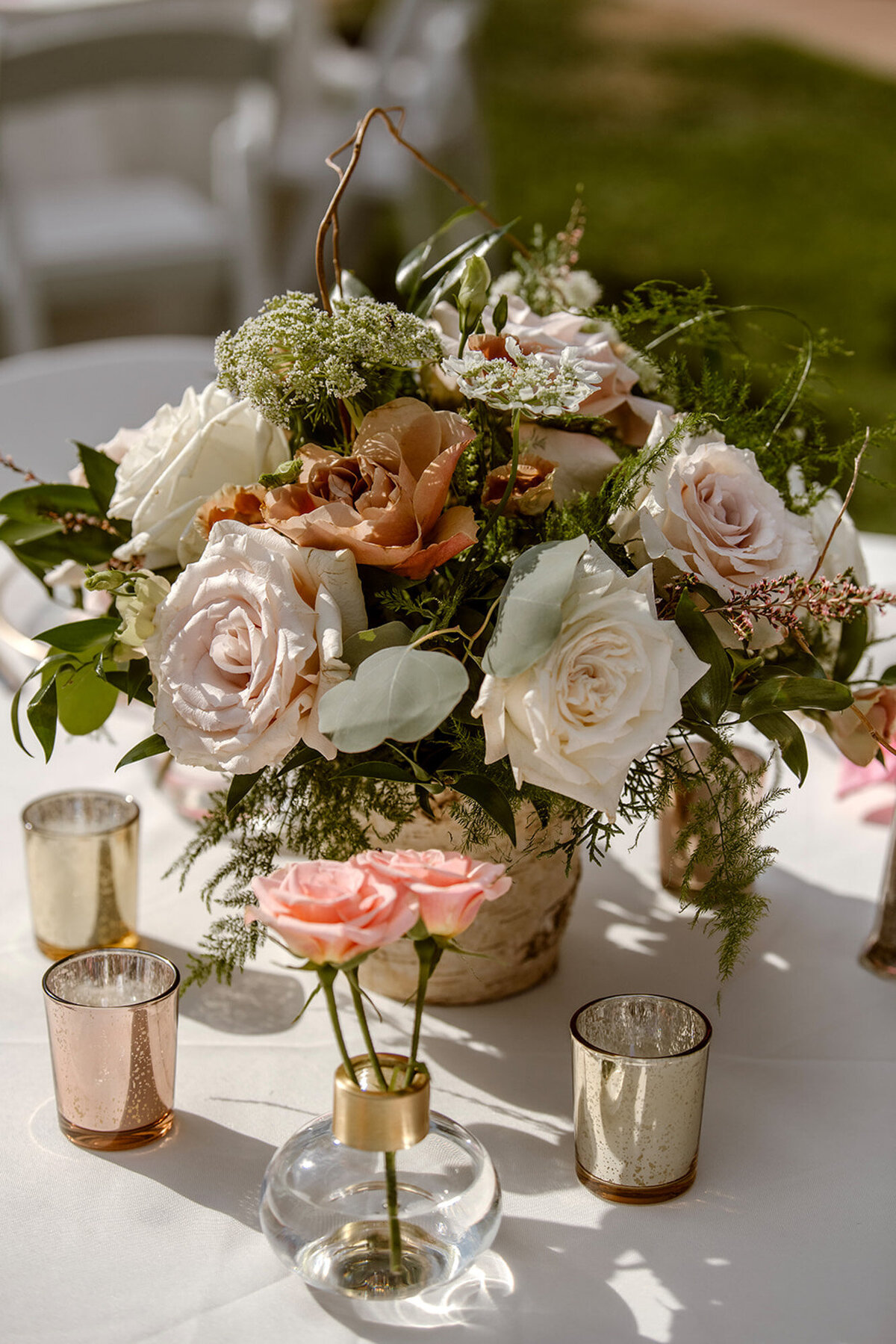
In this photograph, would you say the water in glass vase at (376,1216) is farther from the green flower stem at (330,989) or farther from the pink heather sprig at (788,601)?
the pink heather sprig at (788,601)

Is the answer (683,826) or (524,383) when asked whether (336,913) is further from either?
(683,826)

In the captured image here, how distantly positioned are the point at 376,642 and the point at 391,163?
3.74 meters

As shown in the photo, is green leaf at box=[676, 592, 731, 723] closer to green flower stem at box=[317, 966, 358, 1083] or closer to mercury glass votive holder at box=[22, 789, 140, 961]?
green flower stem at box=[317, 966, 358, 1083]

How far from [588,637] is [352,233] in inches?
162

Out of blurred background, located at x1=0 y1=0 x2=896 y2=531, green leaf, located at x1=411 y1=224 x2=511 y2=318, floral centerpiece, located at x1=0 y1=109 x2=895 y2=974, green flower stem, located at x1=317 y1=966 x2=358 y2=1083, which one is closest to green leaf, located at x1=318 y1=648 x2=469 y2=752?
floral centerpiece, located at x1=0 y1=109 x2=895 y2=974

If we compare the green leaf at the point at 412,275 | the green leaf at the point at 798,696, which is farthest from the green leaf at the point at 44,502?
the green leaf at the point at 798,696

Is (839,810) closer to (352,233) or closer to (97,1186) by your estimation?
(97,1186)

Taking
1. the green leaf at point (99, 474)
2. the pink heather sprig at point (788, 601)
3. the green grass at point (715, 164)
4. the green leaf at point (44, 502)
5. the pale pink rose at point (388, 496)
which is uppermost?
the pale pink rose at point (388, 496)

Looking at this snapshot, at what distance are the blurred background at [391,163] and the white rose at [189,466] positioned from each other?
149cm

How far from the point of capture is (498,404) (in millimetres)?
705

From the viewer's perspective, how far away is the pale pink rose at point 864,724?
0.87m

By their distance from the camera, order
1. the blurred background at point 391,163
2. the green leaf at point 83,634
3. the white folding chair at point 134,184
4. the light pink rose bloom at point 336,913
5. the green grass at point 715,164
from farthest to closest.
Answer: the green grass at point 715,164, the blurred background at point 391,163, the white folding chair at point 134,184, the green leaf at point 83,634, the light pink rose bloom at point 336,913

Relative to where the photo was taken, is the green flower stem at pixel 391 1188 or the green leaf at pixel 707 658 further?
the green leaf at pixel 707 658

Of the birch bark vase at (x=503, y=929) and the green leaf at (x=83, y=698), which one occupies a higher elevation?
the green leaf at (x=83, y=698)
